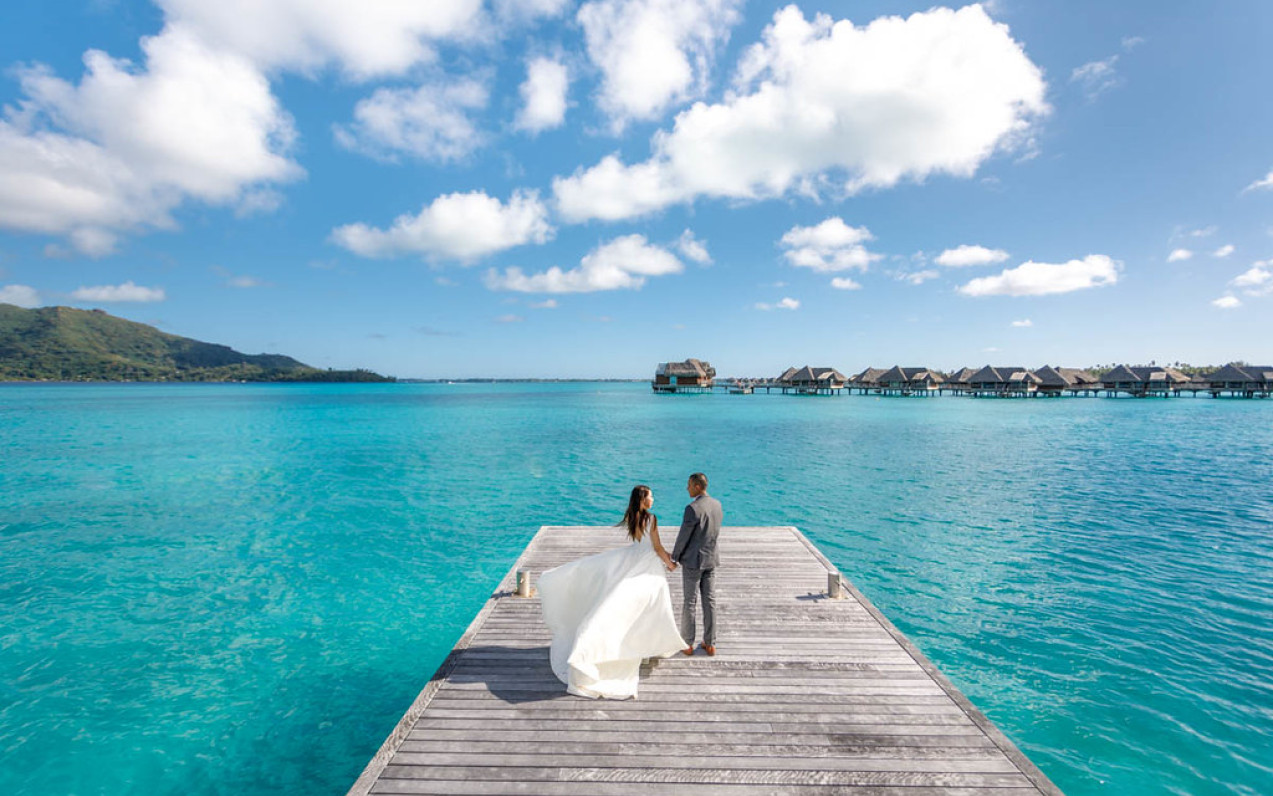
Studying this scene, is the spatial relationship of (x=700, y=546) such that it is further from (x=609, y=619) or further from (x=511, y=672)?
(x=511, y=672)

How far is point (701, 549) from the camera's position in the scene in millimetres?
6168

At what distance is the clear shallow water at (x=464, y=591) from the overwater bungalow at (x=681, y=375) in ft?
335

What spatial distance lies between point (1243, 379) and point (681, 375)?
378 ft

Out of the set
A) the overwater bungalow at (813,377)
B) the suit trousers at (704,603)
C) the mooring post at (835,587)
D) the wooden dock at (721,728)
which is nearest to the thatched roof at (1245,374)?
the overwater bungalow at (813,377)

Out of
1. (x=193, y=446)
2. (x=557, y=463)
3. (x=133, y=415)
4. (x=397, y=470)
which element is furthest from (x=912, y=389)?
(x=133, y=415)

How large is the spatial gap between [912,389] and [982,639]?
124599 mm

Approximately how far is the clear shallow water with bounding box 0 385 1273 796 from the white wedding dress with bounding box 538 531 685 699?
3.78 m

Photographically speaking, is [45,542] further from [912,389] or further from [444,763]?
[912,389]

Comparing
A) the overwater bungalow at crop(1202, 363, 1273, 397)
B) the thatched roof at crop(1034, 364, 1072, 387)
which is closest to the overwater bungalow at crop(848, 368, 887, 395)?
the thatched roof at crop(1034, 364, 1072, 387)

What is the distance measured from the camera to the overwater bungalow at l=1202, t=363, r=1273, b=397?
99.4 meters

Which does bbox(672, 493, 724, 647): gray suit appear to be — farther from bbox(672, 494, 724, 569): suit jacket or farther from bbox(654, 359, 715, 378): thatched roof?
bbox(654, 359, 715, 378): thatched roof

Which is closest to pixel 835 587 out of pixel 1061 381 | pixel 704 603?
pixel 704 603

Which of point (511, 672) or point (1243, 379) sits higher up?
point (1243, 379)

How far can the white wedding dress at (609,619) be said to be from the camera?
5.55m
